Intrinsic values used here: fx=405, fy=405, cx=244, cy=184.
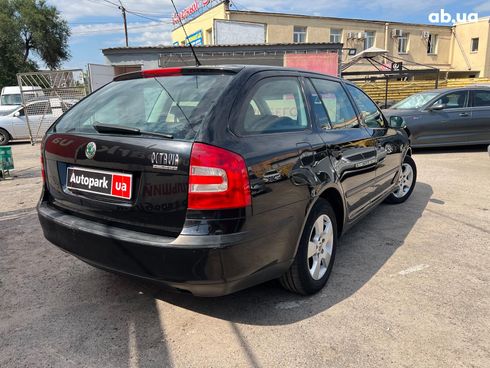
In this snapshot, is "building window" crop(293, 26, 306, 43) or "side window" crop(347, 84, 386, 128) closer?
"side window" crop(347, 84, 386, 128)

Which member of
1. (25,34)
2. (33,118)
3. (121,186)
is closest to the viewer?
(121,186)

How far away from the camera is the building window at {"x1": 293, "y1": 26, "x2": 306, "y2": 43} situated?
31953 millimetres

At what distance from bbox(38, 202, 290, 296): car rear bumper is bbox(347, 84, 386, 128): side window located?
2.26m

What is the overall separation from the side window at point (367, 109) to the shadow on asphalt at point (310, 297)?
1.20 meters

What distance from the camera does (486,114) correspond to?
977 cm

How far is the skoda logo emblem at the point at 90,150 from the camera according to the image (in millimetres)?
2491

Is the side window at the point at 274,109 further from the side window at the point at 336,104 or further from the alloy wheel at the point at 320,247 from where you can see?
the alloy wheel at the point at 320,247

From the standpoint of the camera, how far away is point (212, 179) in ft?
7.16

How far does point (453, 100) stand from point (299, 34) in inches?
970

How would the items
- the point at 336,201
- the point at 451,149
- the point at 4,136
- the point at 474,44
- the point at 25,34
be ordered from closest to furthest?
1. the point at 336,201
2. the point at 451,149
3. the point at 4,136
4. the point at 25,34
5. the point at 474,44

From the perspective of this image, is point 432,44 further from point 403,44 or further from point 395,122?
point 395,122

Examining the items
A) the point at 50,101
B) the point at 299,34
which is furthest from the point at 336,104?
the point at 299,34

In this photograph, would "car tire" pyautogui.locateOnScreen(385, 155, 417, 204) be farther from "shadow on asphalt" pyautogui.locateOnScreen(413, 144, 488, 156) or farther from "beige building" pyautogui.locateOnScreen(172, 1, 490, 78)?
"beige building" pyautogui.locateOnScreen(172, 1, 490, 78)

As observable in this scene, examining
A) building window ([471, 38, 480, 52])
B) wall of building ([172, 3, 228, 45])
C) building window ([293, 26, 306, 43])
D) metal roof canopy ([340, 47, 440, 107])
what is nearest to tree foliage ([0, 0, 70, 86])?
wall of building ([172, 3, 228, 45])
